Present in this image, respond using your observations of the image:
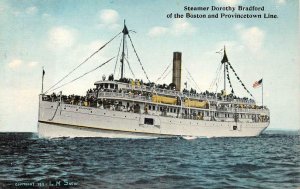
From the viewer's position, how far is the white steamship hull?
1196 inches

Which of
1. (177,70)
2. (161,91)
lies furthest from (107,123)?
(177,70)

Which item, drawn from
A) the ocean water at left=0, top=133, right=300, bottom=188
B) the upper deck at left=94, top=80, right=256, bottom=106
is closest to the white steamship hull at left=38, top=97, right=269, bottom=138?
the upper deck at left=94, top=80, right=256, bottom=106

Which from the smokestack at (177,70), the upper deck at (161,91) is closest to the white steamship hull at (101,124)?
the upper deck at (161,91)

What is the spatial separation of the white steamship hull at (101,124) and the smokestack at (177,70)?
18.6 feet

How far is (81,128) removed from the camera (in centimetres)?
3116

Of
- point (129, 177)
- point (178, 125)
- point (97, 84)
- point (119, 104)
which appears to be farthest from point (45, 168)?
point (178, 125)

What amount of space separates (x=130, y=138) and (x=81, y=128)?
186 inches

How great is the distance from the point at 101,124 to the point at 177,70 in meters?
13.8

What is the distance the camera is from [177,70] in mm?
42281

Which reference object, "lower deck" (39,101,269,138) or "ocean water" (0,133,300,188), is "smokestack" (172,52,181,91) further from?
"ocean water" (0,133,300,188)

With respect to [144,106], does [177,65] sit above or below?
above

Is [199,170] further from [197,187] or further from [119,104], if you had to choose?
[119,104]

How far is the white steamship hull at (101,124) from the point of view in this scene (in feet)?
99.7

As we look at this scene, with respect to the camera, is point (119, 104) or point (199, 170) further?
point (119, 104)
